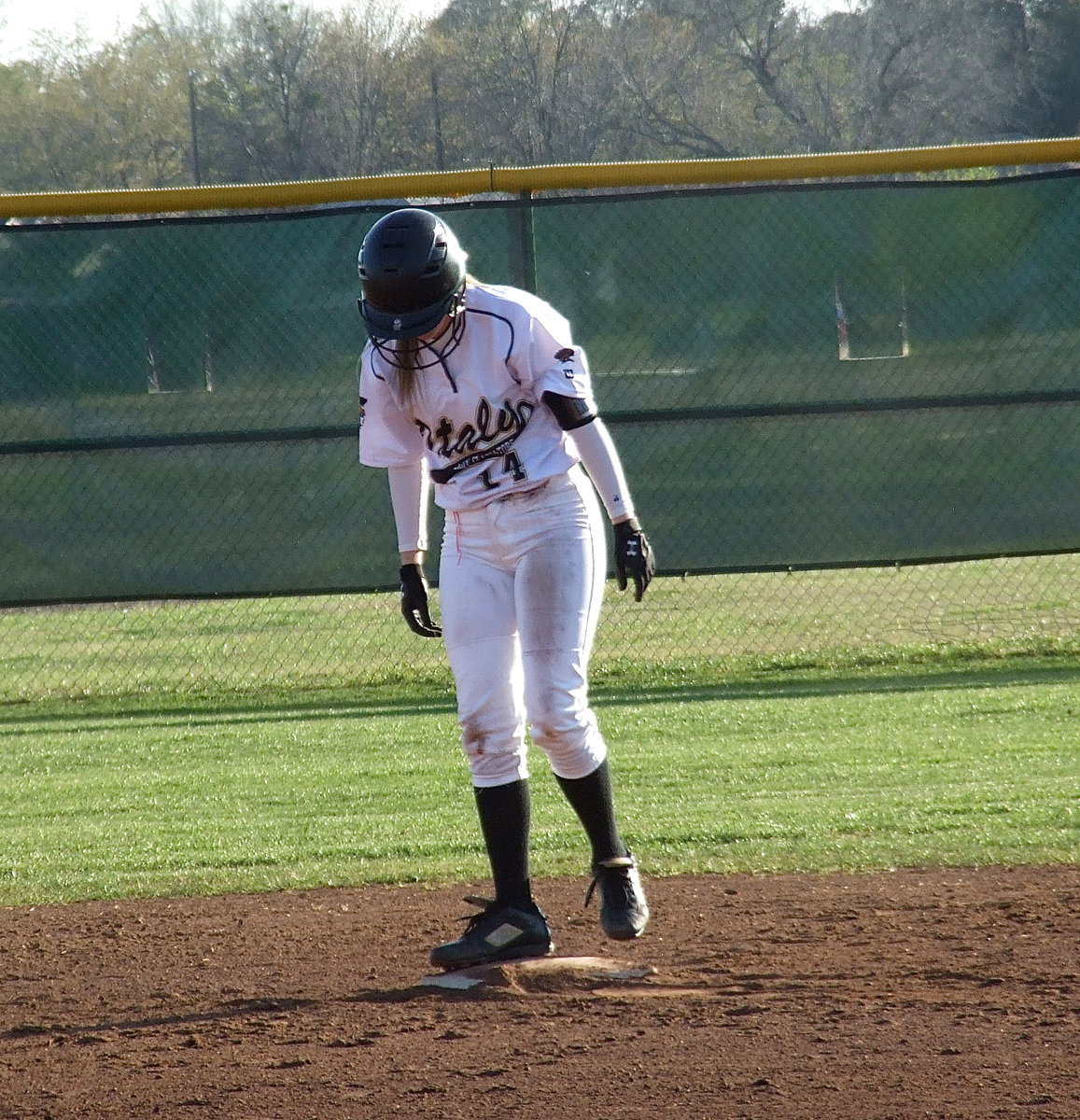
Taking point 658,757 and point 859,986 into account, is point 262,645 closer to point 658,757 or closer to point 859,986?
point 658,757

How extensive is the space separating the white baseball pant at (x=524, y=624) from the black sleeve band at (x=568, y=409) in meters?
0.17

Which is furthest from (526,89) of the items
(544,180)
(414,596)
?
(414,596)

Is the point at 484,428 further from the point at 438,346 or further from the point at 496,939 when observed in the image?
the point at 496,939

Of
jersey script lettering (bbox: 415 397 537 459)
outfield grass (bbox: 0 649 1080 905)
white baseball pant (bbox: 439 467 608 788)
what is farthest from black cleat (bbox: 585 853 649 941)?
jersey script lettering (bbox: 415 397 537 459)

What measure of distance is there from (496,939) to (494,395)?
1413mm

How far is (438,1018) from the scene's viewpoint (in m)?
3.57

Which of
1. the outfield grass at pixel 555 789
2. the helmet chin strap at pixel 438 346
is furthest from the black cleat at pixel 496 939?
the helmet chin strap at pixel 438 346

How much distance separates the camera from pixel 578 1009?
11.8 ft

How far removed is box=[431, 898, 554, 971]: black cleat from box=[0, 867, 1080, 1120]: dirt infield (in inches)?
4.5

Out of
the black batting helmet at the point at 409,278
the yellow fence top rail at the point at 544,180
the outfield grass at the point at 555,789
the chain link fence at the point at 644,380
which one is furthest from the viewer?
the chain link fence at the point at 644,380

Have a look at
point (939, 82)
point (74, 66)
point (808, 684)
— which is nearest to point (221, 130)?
point (74, 66)

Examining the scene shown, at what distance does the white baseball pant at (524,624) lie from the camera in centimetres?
396

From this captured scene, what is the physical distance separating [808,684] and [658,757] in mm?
1898

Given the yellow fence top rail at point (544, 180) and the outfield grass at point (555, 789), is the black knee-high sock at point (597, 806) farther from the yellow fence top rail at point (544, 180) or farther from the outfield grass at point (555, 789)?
the yellow fence top rail at point (544, 180)
